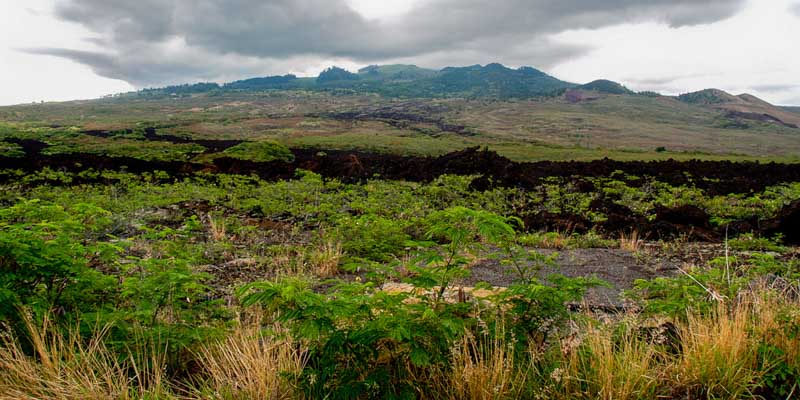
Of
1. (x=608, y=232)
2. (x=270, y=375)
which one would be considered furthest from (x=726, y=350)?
(x=608, y=232)

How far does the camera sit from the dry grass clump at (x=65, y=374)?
8.82ft

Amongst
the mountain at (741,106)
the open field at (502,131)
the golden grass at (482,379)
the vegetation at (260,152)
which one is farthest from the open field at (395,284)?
the mountain at (741,106)

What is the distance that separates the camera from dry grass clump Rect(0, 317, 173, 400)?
106 inches

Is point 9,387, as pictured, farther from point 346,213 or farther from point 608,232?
point 608,232

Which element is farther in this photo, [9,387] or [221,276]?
[221,276]

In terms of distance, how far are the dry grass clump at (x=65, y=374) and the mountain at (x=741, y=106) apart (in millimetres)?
134994

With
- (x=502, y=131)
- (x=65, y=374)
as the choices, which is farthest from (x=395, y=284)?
(x=502, y=131)

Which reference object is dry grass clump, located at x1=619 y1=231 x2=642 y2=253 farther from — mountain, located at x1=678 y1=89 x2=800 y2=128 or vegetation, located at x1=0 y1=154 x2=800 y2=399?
mountain, located at x1=678 y1=89 x2=800 y2=128

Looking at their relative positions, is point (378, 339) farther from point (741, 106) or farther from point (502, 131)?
point (741, 106)

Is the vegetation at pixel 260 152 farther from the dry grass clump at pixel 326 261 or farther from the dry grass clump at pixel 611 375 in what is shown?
the dry grass clump at pixel 611 375

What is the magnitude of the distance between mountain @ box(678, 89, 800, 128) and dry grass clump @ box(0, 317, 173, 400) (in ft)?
443

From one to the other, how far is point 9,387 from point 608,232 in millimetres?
10822

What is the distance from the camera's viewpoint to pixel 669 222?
10.8 metres

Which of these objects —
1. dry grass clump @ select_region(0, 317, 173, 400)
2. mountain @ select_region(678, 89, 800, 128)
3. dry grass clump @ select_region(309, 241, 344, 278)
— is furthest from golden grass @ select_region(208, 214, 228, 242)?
mountain @ select_region(678, 89, 800, 128)
